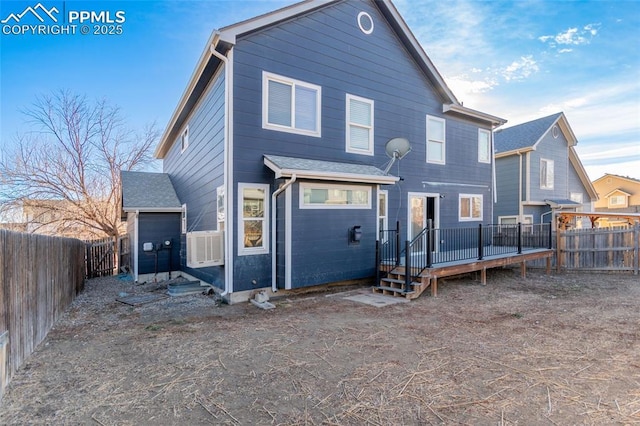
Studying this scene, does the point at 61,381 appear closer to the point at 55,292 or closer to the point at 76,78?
the point at 55,292

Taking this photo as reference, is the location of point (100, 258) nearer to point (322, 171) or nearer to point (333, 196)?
point (333, 196)

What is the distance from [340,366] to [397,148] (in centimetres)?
645

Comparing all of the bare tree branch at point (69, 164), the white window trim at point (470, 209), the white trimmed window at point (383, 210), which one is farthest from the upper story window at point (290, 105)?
the bare tree branch at point (69, 164)

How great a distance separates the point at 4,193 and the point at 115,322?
14.0 meters

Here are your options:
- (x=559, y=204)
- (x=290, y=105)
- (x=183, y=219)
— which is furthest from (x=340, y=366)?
(x=559, y=204)

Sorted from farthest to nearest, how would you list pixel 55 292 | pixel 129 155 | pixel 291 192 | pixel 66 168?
pixel 129 155, pixel 66 168, pixel 291 192, pixel 55 292

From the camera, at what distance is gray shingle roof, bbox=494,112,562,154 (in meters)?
16.3

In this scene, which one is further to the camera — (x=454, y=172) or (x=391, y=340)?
(x=454, y=172)

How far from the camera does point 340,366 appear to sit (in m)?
3.71

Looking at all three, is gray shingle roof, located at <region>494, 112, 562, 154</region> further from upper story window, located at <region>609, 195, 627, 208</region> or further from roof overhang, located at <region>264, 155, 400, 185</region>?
upper story window, located at <region>609, 195, 627, 208</region>

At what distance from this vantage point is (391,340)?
15.0 ft

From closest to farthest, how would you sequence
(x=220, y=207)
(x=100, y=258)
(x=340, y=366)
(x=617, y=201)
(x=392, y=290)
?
(x=340, y=366) → (x=392, y=290) → (x=220, y=207) → (x=100, y=258) → (x=617, y=201)

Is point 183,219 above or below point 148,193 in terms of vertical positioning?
below

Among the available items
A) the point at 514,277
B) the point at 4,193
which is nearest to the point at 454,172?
the point at 514,277
